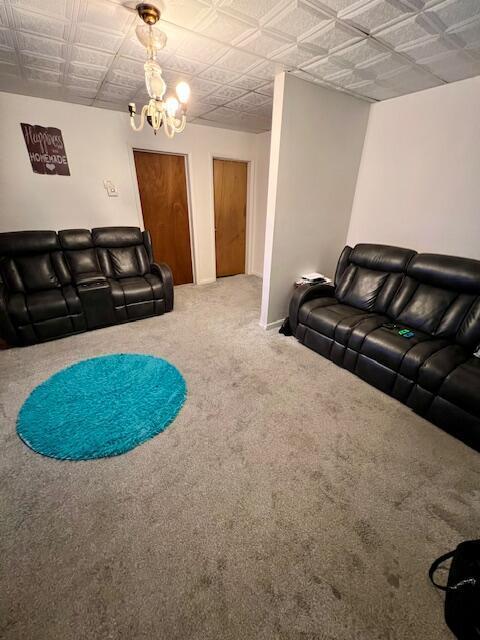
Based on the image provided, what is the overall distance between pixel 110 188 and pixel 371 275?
3394 millimetres

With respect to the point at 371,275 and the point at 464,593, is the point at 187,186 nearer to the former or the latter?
the point at 371,275

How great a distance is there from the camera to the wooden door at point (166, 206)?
375cm

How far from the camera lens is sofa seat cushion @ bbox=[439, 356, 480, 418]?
164cm

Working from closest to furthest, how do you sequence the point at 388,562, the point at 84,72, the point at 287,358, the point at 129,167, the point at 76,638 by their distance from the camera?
the point at 76,638 < the point at 388,562 < the point at 84,72 < the point at 287,358 < the point at 129,167

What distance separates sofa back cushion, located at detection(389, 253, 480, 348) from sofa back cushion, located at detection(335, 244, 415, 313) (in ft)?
0.31

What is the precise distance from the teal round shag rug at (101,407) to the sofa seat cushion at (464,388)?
187 cm

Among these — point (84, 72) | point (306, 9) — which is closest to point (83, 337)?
point (84, 72)

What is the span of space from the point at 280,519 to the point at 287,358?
4.87 feet

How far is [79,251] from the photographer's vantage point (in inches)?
130

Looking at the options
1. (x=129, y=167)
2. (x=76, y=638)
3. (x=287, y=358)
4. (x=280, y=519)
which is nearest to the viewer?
(x=76, y=638)

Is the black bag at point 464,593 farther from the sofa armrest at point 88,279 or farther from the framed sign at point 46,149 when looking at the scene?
the framed sign at point 46,149

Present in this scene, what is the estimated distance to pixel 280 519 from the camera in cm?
133

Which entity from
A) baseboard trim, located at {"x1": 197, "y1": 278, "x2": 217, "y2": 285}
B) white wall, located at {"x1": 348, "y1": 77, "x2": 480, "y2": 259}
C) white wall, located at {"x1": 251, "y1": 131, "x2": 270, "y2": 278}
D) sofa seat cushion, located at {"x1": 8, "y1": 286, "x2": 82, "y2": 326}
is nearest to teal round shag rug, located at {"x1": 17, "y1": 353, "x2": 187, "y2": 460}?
sofa seat cushion, located at {"x1": 8, "y1": 286, "x2": 82, "y2": 326}

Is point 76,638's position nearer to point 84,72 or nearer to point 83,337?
point 83,337
